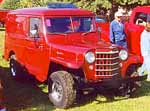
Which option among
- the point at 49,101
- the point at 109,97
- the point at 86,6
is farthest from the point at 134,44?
the point at 86,6

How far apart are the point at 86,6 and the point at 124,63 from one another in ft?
63.0

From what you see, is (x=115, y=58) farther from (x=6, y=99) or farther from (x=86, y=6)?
(x=86, y=6)

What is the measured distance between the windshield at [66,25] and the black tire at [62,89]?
3.88ft

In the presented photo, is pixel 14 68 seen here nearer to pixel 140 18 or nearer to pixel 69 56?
pixel 69 56

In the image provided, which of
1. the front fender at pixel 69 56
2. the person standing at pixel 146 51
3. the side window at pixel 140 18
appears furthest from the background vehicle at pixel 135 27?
the front fender at pixel 69 56

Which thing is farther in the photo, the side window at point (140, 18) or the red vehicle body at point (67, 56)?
the side window at point (140, 18)

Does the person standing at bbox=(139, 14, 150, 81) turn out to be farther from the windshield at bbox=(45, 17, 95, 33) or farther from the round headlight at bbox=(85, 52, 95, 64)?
the round headlight at bbox=(85, 52, 95, 64)

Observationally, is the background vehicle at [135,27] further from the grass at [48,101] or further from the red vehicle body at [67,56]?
the red vehicle body at [67,56]

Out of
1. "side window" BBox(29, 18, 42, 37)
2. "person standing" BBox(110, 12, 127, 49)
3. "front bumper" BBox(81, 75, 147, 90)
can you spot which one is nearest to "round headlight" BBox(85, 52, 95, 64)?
"front bumper" BBox(81, 75, 147, 90)

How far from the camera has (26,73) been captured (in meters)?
10.9

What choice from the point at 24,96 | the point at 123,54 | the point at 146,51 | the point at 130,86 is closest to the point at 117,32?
the point at 146,51

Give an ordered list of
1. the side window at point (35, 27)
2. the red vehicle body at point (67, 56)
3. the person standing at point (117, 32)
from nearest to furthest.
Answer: the red vehicle body at point (67, 56)
the side window at point (35, 27)
the person standing at point (117, 32)

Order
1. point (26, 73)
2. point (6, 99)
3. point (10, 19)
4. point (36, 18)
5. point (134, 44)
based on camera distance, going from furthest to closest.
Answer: point (134, 44) → point (10, 19) → point (26, 73) → point (36, 18) → point (6, 99)

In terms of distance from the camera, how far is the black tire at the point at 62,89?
8.42 metres
